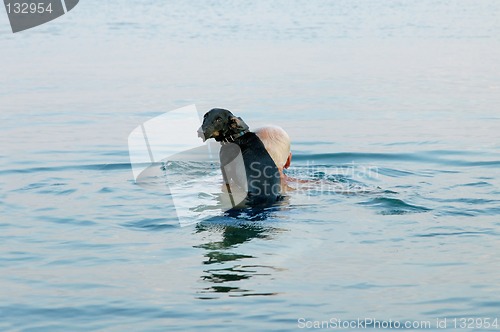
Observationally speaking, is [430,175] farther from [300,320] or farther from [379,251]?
[300,320]

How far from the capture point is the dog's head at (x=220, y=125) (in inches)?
321

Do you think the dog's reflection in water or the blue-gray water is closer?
the blue-gray water

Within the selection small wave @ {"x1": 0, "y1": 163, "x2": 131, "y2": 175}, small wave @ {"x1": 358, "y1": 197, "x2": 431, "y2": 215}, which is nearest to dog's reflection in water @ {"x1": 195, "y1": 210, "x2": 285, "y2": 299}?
small wave @ {"x1": 358, "y1": 197, "x2": 431, "y2": 215}

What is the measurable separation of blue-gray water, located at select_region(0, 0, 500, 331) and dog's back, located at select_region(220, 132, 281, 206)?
0.57 feet

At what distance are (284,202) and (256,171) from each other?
49 cm

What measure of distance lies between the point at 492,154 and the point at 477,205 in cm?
280

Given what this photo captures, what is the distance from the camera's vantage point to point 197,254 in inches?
285

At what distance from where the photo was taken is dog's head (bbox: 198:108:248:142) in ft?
26.8

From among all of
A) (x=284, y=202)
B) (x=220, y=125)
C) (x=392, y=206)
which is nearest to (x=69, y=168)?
(x=220, y=125)

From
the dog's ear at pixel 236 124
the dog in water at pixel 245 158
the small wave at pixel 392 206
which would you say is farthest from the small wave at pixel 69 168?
the small wave at pixel 392 206

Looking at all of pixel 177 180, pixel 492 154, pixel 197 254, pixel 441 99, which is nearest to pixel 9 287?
pixel 197 254

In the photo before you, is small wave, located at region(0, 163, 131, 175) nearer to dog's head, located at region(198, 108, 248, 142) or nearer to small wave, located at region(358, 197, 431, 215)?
dog's head, located at region(198, 108, 248, 142)

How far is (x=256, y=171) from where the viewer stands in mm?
8250

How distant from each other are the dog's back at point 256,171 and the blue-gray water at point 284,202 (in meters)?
0.17
